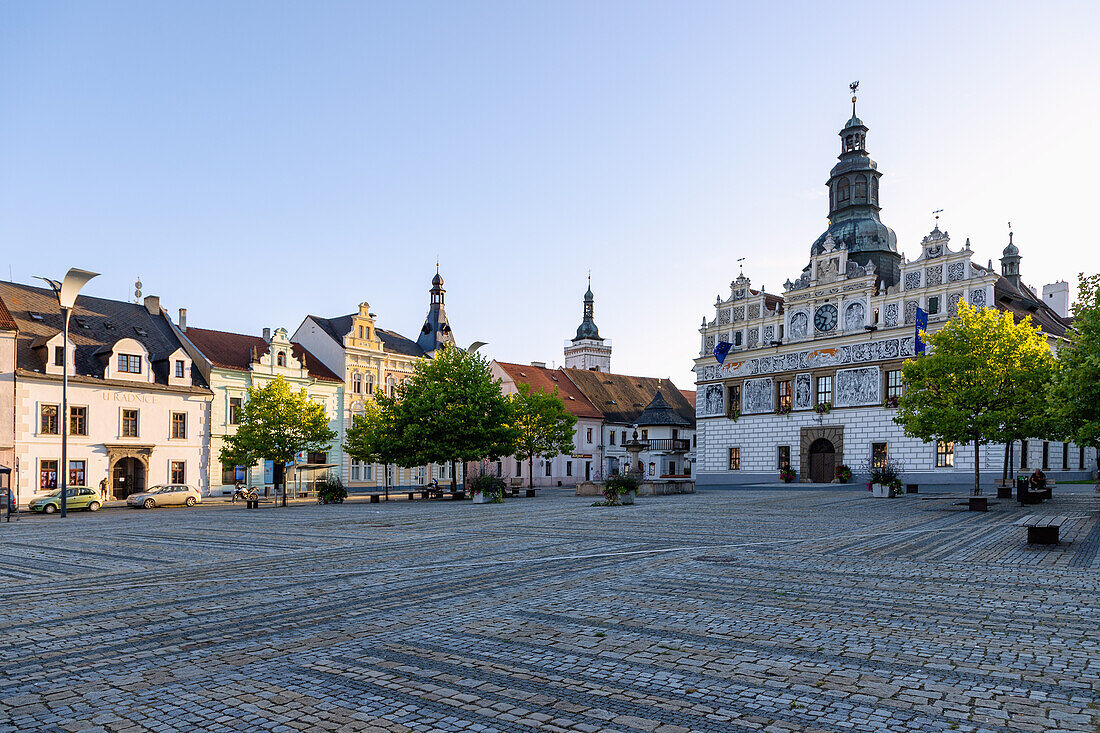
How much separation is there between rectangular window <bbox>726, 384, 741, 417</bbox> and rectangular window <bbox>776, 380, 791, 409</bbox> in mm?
3406

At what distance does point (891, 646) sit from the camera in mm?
8516

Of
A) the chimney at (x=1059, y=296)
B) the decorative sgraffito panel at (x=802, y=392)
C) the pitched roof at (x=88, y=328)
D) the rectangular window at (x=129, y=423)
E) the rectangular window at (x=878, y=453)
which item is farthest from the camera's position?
the chimney at (x=1059, y=296)

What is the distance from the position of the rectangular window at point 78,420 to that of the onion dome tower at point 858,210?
1886 inches

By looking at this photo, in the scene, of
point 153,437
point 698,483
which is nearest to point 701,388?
point 698,483

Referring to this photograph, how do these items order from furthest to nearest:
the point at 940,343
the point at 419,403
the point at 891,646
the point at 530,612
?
the point at 419,403, the point at 940,343, the point at 530,612, the point at 891,646

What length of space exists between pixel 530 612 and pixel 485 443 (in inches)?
1378

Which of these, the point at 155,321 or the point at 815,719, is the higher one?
the point at 155,321

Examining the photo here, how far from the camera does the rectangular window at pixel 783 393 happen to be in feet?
197

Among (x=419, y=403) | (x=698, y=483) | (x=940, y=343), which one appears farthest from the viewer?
(x=698, y=483)

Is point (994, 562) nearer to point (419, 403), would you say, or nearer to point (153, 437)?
point (419, 403)

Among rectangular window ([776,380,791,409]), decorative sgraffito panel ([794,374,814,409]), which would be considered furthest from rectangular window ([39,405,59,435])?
decorative sgraffito panel ([794,374,814,409])

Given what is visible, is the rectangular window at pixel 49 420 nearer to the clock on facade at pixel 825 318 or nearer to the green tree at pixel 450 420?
the green tree at pixel 450 420

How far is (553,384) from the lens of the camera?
7844cm

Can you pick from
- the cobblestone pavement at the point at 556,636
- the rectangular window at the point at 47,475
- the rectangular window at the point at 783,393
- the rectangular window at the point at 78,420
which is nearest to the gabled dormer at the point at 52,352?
the rectangular window at the point at 78,420
